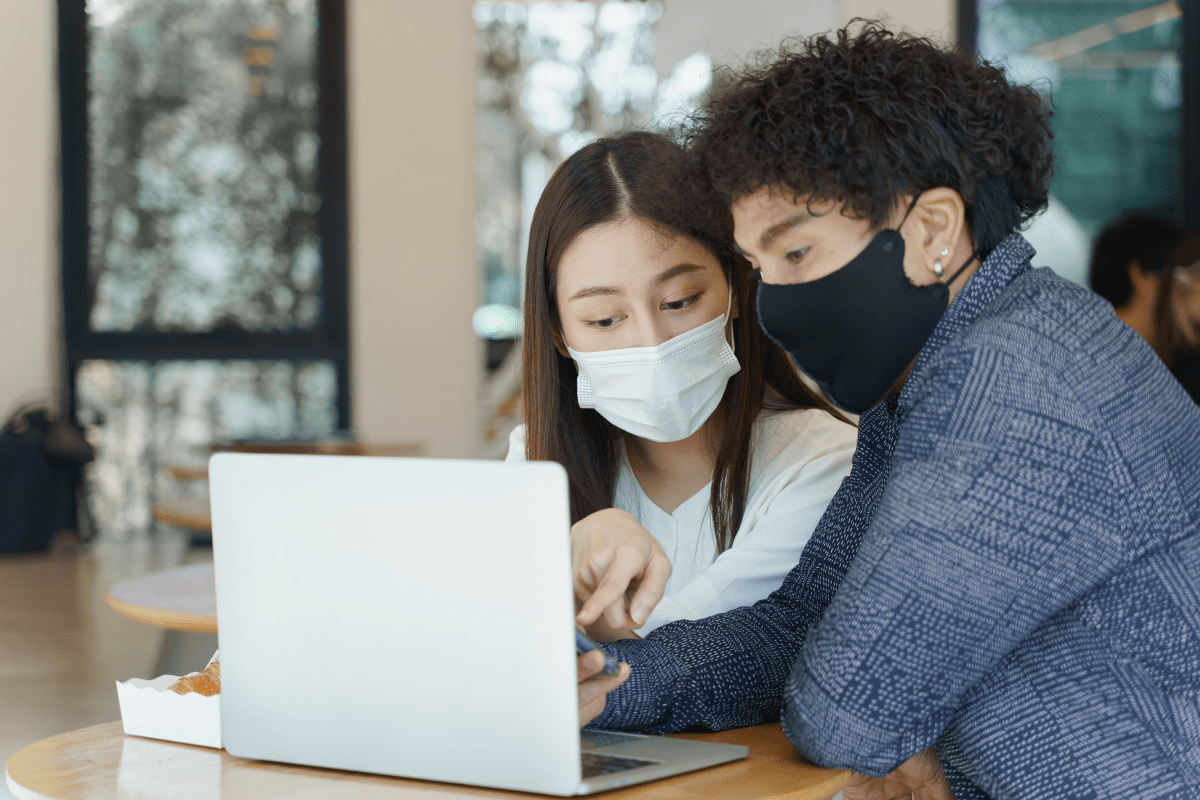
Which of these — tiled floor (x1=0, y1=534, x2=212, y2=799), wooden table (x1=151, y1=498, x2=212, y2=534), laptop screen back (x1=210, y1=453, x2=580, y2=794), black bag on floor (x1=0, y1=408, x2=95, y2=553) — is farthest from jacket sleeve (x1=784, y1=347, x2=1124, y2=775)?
black bag on floor (x1=0, y1=408, x2=95, y2=553)

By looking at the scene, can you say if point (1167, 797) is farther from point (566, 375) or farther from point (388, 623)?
point (566, 375)

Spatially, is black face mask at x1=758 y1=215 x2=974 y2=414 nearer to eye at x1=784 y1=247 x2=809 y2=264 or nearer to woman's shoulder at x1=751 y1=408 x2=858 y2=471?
A: eye at x1=784 y1=247 x2=809 y2=264

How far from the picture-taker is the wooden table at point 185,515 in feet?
9.80

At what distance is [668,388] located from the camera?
54.2 inches

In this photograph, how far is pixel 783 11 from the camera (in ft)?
18.0

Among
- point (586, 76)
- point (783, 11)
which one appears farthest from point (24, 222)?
point (783, 11)

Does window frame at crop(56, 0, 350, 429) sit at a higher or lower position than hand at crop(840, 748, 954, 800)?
higher

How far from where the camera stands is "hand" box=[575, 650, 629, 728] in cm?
87

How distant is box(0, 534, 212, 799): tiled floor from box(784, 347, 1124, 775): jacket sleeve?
2.19 m

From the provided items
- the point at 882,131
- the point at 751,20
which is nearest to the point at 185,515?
the point at 882,131

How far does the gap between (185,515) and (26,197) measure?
9.82ft

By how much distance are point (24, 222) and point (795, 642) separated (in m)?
5.13

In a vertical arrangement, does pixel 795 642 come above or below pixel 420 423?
above

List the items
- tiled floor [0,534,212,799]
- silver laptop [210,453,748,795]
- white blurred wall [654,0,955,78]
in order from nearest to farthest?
silver laptop [210,453,748,795] < tiled floor [0,534,212,799] < white blurred wall [654,0,955,78]
